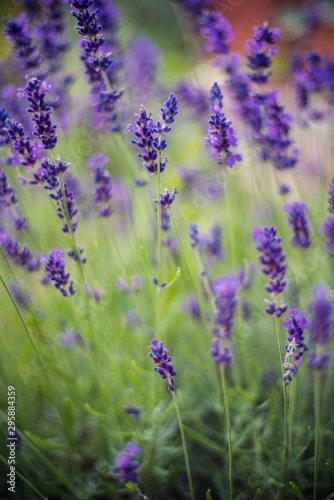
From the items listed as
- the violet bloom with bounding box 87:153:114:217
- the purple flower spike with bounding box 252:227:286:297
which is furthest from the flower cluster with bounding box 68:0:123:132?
the purple flower spike with bounding box 252:227:286:297

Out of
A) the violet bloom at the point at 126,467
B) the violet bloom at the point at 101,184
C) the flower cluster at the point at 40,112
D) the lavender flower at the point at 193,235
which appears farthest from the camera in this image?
the violet bloom at the point at 101,184

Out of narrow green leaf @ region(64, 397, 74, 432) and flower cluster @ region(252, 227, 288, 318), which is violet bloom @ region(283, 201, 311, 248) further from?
narrow green leaf @ region(64, 397, 74, 432)

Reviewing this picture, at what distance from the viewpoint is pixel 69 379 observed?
145cm

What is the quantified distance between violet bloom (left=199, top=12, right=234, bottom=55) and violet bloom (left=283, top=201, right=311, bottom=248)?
750mm

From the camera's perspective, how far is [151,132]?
3.35ft

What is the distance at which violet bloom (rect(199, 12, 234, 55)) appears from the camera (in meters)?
1.49

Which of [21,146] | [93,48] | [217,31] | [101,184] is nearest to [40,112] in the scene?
[21,146]

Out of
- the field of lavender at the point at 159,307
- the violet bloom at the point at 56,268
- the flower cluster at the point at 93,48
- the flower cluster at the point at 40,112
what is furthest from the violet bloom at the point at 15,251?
the flower cluster at the point at 93,48

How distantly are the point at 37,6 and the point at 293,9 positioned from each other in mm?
2924

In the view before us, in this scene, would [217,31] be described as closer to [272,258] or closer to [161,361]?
[272,258]

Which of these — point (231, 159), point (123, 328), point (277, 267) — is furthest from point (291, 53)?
point (123, 328)

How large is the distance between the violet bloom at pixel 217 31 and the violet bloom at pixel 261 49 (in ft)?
0.65

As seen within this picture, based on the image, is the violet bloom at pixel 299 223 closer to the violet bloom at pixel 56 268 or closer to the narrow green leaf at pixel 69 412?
the violet bloom at pixel 56 268

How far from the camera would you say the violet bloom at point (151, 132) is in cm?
101
